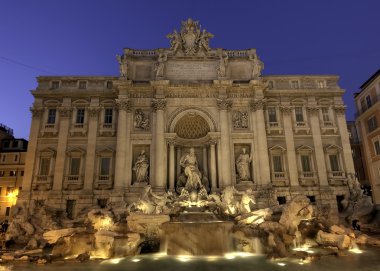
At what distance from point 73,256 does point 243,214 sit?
10.4 metres

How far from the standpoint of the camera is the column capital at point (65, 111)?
26891 millimetres

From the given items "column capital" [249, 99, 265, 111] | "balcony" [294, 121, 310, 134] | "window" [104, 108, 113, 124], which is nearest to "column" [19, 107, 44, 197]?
"window" [104, 108, 113, 124]

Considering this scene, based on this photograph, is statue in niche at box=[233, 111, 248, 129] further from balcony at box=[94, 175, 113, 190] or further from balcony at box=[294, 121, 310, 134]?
balcony at box=[94, 175, 113, 190]

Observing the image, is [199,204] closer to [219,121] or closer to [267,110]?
[219,121]

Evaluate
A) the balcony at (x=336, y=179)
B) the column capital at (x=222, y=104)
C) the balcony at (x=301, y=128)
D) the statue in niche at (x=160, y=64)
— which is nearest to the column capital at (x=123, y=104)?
the statue in niche at (x=160, y=64)

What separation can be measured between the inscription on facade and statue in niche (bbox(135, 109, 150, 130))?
437 cm

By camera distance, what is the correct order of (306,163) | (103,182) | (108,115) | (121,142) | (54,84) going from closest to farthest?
(121,142), (103,182), (306,163), (108,115), (54,84)

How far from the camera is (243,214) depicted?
18.5m

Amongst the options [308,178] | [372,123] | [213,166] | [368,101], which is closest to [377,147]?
[372,123]

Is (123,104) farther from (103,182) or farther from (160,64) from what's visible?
(103,182)

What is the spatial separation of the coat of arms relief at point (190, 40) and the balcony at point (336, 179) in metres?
16.5

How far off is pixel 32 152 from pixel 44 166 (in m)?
1.67

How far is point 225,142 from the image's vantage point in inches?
979

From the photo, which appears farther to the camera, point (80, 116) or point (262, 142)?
point (80, 116)
